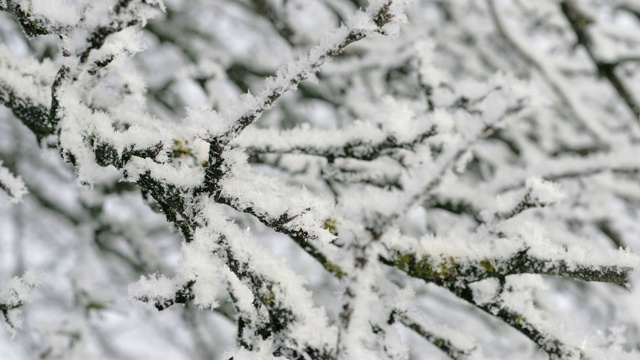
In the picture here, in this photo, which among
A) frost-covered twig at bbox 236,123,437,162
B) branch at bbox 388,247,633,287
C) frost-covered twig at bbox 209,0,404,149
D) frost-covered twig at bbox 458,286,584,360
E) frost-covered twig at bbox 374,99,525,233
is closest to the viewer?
frost-covered twig at bbox 374,99,525,233

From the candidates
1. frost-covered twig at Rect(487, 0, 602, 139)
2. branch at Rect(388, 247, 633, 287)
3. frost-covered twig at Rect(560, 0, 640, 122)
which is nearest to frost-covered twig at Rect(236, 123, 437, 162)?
branch at Rect(388, 247, 633, 287)

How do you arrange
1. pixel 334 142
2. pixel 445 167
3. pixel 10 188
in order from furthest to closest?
pixel 334 142
pixel 10 188
pixel 445 167

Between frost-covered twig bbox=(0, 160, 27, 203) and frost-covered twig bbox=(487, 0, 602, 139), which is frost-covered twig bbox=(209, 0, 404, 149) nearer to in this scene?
frost-covered twig bbox=(0, 160, 27, 203)

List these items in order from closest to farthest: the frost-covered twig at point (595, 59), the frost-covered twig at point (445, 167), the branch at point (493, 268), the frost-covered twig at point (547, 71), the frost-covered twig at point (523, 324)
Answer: the frost-covered twig at point (445, 167) → the branch at point (493, 268) → the frost-covered twig at point (523, 324) → the frost-covered twig at point (595, 59) → the frost-covered twig at point (547, 71)

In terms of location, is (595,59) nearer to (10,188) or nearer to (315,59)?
(315,59)

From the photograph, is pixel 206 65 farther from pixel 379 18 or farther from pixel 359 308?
pixel 359 308

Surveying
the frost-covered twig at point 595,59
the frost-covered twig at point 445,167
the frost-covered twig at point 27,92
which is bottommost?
the frost-covered twig at point 445,167

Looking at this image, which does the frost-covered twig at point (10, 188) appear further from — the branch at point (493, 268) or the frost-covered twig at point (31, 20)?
the branch at point (493, 268)

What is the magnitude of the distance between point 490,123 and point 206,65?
1728mm

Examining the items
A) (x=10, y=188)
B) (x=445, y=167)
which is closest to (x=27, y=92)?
(x=10, y=188)

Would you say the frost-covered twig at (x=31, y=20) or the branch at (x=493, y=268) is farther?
the branch at (x=493, y=268)

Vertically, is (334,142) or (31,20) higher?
(334,142)

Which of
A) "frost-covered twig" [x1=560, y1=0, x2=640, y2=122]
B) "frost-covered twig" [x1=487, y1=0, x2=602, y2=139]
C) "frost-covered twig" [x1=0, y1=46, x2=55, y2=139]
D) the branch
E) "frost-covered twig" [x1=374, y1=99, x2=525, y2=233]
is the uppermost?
"frost-covered twig" [x1=487, y1=0, x2=602, y2=139]

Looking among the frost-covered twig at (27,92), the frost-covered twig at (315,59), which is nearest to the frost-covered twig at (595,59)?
the frost-covered twig at (315,59)
